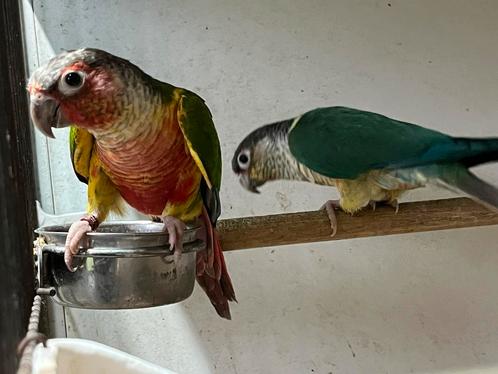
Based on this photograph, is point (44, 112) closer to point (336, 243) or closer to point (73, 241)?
point (73, 241)

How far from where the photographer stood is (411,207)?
105cm

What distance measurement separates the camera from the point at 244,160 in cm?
118

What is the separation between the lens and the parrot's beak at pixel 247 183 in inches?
47.0

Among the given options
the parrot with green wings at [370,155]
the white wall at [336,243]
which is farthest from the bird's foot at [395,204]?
the white wall at [336,243]

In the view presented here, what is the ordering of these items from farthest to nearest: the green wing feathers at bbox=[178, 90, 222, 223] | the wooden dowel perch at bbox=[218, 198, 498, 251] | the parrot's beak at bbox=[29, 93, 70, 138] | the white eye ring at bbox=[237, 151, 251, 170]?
1. the white eye ring at bbox=[237, 151, 251, 170]
2. the wooden dowel perch at bbox=[218, 198, 498, 251]
3. the green wing feathers at bbox=[178, 90, 222, 223]
4. the parrot's beak at bbox=[29, 93, 70, 138]

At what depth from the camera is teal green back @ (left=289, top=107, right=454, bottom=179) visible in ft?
3.16

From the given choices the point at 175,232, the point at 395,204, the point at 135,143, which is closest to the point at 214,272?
the point at 175,232

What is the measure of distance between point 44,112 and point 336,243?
2.35 feet

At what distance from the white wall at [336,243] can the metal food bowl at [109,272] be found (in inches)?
16.7

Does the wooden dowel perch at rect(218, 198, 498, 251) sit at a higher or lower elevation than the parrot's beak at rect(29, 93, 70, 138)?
lower

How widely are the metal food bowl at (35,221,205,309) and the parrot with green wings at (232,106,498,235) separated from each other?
1.07 feet

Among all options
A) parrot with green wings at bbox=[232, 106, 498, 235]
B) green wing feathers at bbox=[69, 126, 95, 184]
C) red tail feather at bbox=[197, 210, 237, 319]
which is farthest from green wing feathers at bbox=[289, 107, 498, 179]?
green wing feathers at bbox=[69, 126, 95, 184]

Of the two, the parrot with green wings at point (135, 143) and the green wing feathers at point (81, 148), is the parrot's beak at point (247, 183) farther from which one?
the green wing feathers at point (81, 148)

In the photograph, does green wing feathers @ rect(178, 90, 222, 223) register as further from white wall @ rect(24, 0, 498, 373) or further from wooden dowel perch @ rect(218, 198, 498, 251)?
white wall @ rect(24, 0, 498, 373)
